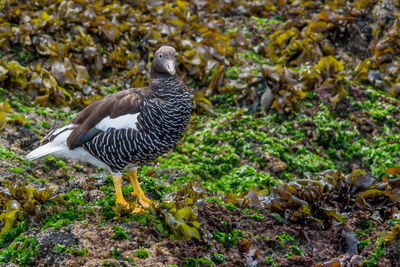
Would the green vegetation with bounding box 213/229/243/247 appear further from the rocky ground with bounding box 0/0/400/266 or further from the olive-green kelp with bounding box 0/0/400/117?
the olive-green kelp with bounding box 0/0/400/117

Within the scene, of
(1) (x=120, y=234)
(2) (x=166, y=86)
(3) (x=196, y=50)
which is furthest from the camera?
(3) (x=196, y=50)

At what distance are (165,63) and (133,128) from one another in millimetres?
841

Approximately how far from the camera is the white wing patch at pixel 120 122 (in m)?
4.91

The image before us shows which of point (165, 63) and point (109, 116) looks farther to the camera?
point (165, 63)

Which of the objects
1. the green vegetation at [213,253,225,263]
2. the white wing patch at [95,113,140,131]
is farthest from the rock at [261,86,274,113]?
the green vegetation at [213,253,225,263]

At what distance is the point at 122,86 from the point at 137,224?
14.5 ft

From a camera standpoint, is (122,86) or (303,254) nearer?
(303,254)

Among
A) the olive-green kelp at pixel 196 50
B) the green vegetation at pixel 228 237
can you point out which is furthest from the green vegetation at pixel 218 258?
the olive-green kelp at pixel 196 50

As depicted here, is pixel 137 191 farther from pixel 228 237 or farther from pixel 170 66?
pixel 170 66

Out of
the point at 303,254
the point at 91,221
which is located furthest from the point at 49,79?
the point at 303,254

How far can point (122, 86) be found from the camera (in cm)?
846

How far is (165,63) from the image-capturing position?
5.25 m

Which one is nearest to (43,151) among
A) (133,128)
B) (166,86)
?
(133,128)

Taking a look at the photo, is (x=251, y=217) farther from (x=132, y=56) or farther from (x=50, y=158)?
(x=132, y=56)
